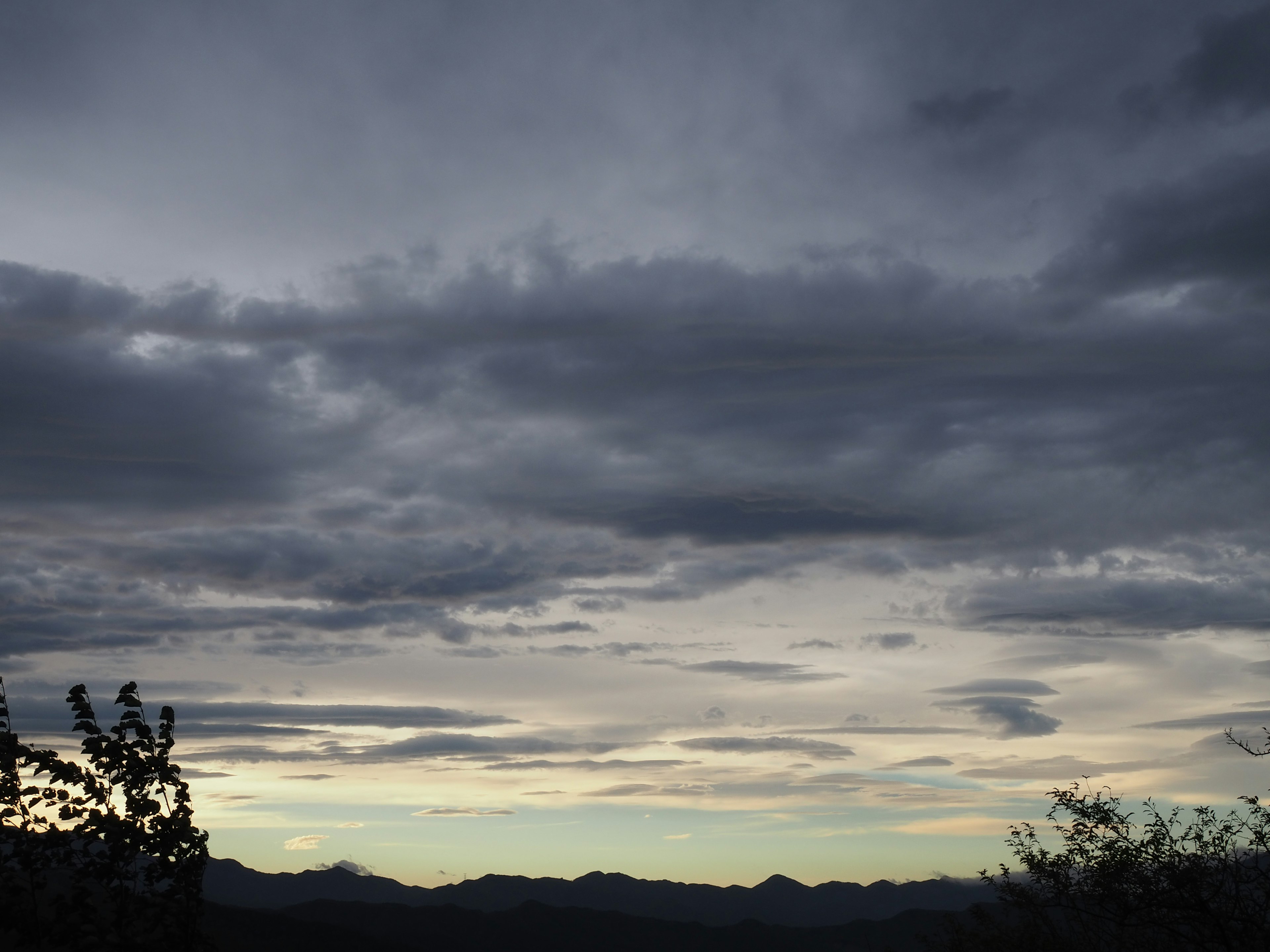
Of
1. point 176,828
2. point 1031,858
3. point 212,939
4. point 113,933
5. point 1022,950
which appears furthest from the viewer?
point 1022,950

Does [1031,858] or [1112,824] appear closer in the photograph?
[1112,824]

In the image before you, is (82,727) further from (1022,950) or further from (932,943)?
(932,943)

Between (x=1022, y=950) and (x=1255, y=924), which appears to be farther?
(x=1022, y=950)

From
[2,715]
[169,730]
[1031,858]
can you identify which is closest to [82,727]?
[169,730]

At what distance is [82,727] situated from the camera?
20297mm

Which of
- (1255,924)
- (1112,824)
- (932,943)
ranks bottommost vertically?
(932,943)

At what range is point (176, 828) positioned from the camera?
20.3m

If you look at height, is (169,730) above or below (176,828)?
above

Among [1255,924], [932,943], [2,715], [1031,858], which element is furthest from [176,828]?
[932,943]

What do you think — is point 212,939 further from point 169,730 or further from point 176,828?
point 169,730

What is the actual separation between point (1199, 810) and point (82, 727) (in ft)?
88.8

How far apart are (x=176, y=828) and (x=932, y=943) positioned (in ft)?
113

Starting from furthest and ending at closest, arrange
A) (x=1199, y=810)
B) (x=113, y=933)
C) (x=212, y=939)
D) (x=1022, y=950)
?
(x=1022, y=950) < (x=1199, y=810) < (x=212, y=939) < (x=113, y=933)

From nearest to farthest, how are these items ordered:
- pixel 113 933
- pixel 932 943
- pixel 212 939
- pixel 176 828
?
pixel 113 933, pixel 176 828, pixel 212 939, pixel 932 943
